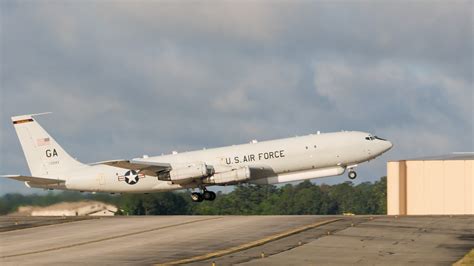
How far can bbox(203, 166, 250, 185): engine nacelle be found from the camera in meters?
70.1

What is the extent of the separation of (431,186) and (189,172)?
23.4 meters

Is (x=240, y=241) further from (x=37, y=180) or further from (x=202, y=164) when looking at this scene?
(x=37, y=180)

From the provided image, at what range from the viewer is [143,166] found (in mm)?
71125

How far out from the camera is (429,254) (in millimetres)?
43250

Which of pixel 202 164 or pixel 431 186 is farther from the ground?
pixel 202 164

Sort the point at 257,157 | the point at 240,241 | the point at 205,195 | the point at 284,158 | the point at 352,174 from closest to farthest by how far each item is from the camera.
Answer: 1. the point at 240,241
2. the point at 284,158
3. the point at 257,157
4. the point at 352,174
5. the point at 205,195

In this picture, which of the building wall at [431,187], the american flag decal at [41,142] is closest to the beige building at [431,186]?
the building wall at [431,187]

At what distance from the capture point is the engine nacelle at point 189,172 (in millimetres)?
71188

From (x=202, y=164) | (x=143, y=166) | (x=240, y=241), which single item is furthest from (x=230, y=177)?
(x=240, y=241)

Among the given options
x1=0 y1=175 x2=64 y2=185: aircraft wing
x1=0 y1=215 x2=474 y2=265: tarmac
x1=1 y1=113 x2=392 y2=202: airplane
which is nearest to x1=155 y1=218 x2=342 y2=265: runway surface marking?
x1=0 y1=215 x2=474 y2=265: tarmac

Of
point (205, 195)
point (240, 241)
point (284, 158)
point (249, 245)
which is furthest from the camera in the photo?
point (205, 195)

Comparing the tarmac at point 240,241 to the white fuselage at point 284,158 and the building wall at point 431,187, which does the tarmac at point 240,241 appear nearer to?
the white fuselage at point 284,158

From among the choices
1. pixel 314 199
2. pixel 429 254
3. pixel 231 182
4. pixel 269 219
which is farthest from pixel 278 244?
pixel 314 199

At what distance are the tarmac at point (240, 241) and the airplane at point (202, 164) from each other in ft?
21.5
